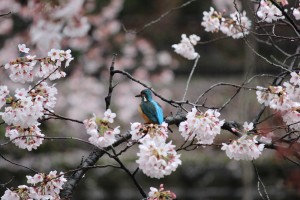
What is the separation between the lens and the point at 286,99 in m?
3.42

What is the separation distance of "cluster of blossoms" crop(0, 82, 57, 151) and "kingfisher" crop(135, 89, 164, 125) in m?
0.66

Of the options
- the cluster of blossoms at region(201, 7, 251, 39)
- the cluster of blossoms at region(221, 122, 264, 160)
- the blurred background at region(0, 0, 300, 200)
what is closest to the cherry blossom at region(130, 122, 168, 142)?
the cluster of blossoms at region(221, 122, 264, 160)

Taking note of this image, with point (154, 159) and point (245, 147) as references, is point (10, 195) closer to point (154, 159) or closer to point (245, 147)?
point (154, 159)

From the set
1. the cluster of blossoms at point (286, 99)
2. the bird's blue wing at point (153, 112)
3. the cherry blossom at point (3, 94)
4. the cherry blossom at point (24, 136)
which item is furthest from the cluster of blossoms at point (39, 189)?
the cluster of blossoms at point (286, 99)

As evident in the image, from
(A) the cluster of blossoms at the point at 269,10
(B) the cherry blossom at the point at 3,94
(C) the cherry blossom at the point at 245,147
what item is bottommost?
(C) the cherry blossom at the point at 245,147

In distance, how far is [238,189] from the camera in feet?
33.6

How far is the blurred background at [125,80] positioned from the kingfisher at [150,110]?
6.24ft

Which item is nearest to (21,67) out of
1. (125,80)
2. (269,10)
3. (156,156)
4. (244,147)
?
(156,156)

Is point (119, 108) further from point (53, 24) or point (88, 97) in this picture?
point (53, 24)

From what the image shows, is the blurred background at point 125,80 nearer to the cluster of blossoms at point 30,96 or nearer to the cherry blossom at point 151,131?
the cherry blossom at point 151,131

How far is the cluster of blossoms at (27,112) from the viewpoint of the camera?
10.5ft

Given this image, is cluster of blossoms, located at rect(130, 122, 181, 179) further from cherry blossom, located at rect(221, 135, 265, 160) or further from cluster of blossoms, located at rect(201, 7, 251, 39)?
cluster of blossoms, located at rect(201, 7, 251, 39)

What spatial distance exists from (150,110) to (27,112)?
0.94m

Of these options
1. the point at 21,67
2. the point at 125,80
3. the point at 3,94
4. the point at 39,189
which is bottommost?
the point at 39,189
